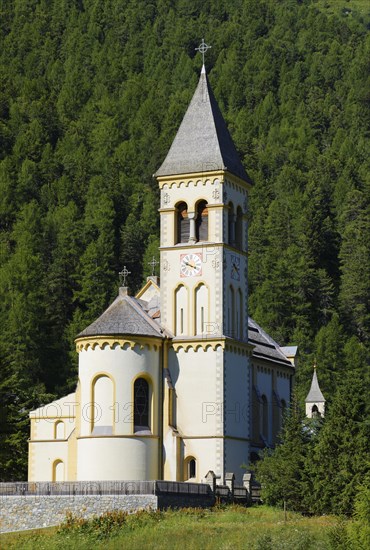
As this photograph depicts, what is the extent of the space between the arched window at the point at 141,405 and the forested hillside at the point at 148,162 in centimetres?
825

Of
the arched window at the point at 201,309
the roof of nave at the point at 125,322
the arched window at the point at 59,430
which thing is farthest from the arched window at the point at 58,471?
the arched window at the point at 201,309

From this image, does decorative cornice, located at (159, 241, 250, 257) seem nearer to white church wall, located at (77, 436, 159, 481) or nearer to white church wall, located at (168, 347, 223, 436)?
white church wall, located at (168, 347, 223, 436)

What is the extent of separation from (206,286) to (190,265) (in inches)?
47.6

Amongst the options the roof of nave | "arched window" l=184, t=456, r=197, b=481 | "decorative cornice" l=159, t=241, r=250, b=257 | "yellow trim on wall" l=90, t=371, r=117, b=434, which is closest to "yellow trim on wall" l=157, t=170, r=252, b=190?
"decorative cornice" l=159, t=241, r=250, b=257

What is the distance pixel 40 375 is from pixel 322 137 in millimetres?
61548

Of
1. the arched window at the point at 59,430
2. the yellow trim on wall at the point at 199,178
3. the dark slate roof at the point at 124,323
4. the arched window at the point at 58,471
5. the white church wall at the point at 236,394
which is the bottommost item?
the arched window at the point at 58,471

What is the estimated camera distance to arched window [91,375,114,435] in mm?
52344

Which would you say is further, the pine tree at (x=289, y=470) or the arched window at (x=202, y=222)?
the arched window at (x=202, y=222)

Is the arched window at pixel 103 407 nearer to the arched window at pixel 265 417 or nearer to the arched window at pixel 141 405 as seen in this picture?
the arched window at pixel 141 405

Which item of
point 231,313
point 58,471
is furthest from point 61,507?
point 231,313

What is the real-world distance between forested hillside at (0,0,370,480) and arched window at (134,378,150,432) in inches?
325

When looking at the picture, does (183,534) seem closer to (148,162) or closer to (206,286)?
(206,286)

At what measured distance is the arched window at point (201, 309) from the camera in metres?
55.2

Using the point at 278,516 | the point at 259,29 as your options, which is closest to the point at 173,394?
the point at 278,516
